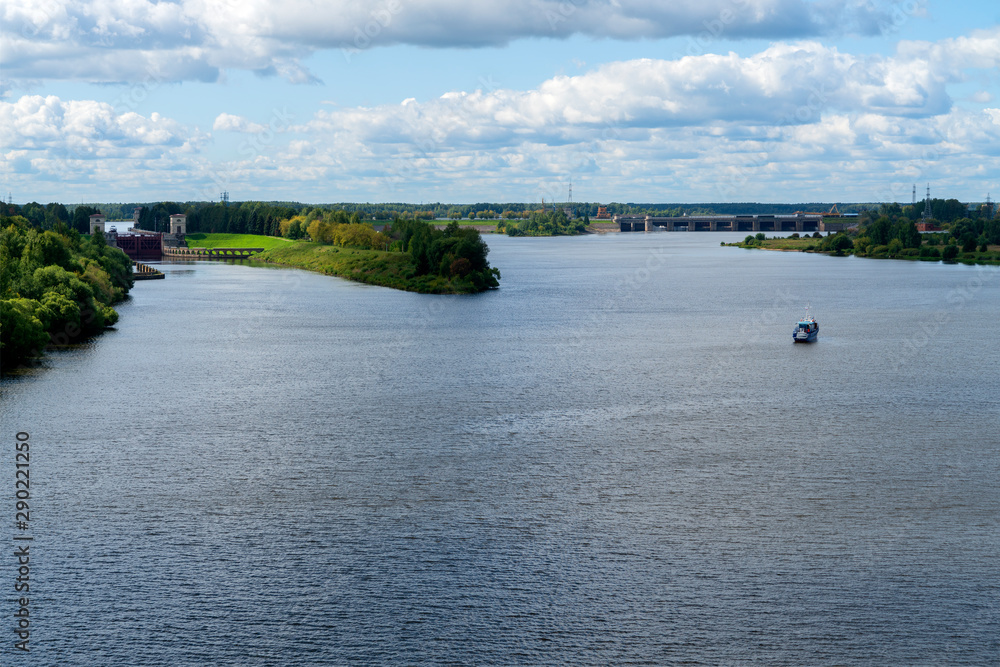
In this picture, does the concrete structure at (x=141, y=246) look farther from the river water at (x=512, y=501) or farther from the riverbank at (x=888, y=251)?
the river water at (x=512, y=501)

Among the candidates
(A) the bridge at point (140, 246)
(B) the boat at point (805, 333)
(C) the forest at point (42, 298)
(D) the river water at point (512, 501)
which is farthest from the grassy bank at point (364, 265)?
(B) the boat at point (805, 333)

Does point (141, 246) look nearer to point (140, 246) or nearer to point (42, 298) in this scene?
point (140, 246)

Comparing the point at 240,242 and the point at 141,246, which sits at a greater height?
the point at 240,242

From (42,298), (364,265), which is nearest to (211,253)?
(364,265)

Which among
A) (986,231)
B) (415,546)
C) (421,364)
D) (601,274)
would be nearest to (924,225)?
(986,231)

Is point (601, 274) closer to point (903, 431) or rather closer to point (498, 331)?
point (498, 331)

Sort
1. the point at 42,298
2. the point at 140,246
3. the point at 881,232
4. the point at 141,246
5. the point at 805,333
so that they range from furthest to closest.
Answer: the point at 141,246 → the point at 140,246 → the point at 881,232 → the point at 805,333 → the point at 42,298
